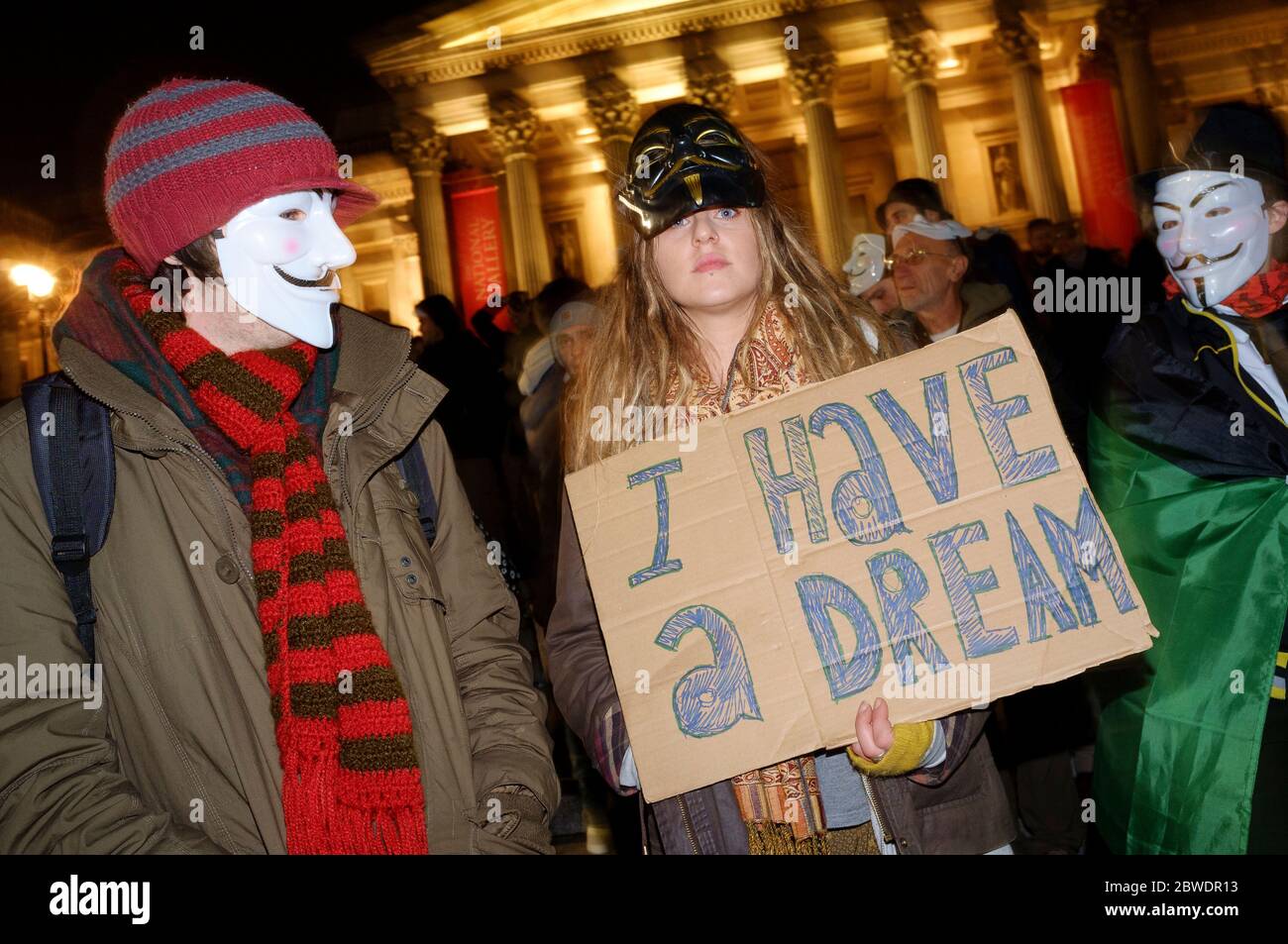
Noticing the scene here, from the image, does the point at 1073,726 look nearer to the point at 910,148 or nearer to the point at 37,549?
the point at 37,549

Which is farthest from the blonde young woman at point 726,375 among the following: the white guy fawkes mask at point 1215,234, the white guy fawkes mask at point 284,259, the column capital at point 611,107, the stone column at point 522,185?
the column capital at point 611,107

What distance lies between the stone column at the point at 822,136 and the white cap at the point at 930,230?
27.6 metres

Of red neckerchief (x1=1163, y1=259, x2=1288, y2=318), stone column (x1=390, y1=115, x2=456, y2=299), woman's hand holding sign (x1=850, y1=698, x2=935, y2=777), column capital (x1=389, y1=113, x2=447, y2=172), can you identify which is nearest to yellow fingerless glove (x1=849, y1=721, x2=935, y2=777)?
woman's hand holding sign (x1=850, y1=698, x2=935, y2=777)

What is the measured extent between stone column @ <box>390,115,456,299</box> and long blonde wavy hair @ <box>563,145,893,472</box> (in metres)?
29.9

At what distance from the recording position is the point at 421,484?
2393 mm

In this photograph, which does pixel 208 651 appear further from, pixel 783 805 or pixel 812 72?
pixel 812 72

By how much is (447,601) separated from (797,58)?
107 ft

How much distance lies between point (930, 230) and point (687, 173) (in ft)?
9.28

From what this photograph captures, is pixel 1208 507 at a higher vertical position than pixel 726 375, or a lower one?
lower

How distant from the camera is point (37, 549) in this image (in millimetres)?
1957

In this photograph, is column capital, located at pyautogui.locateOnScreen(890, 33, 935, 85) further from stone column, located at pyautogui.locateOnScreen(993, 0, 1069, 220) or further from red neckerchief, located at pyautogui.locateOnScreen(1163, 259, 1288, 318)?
red neckerchief, located at pyautogui.locateOnScreen(1163, 259, 1288, 318)

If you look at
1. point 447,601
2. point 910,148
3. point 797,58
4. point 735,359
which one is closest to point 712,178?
point 735,359

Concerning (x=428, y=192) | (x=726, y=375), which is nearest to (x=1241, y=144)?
(x=726, y=375)

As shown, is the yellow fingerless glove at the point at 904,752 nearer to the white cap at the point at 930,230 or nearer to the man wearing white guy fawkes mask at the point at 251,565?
the man wearing white guy fawkes mask at the point at 251,565
